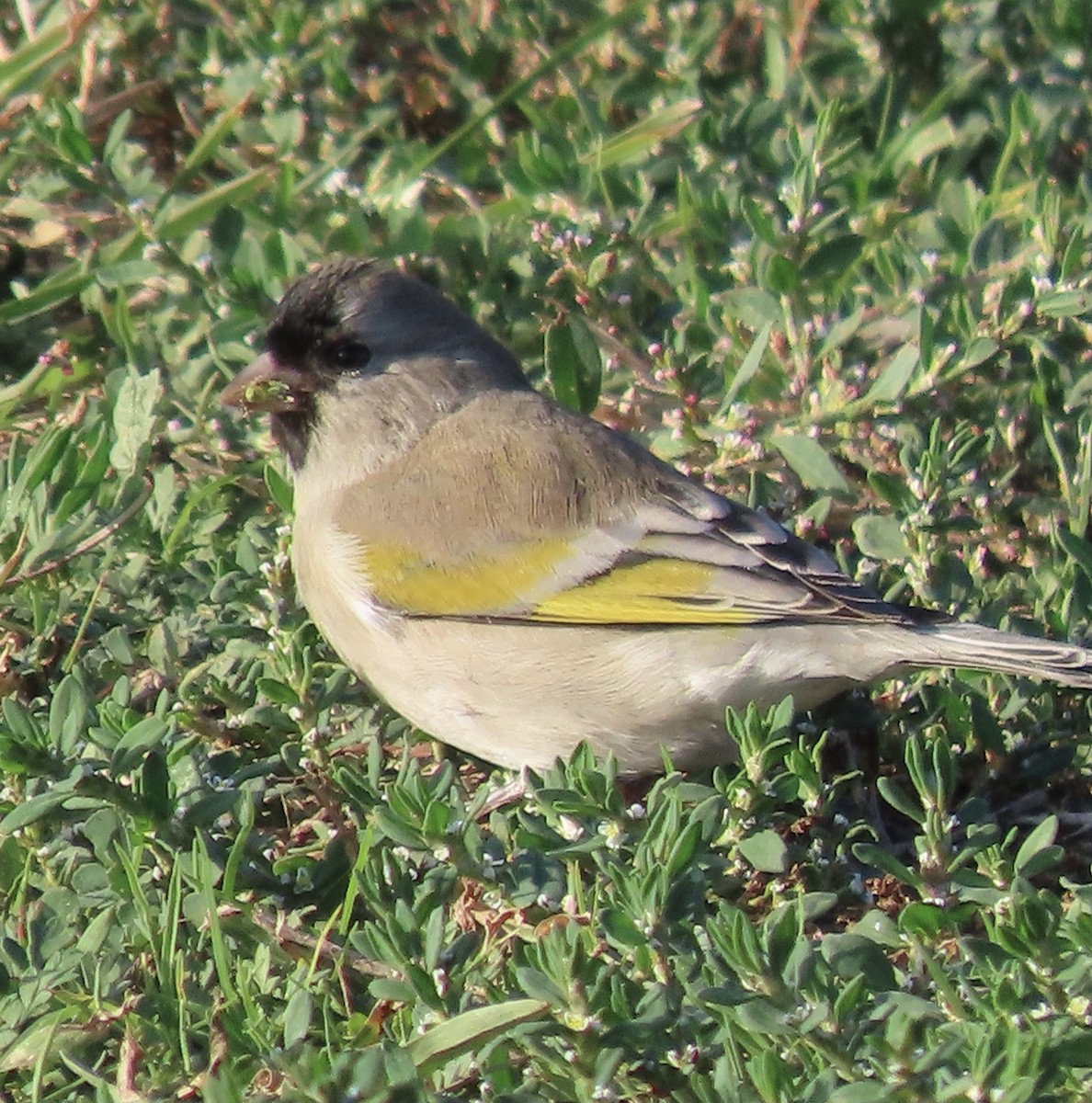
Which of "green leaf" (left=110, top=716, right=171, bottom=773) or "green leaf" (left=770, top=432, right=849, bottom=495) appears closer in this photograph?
"green leaf" (left=110, top=716, right=171, bottom=773)

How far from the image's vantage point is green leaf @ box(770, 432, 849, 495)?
423cm

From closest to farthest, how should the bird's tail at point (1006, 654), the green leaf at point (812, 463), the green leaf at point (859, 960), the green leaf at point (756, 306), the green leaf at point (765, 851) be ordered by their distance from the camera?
the green leaf at point (859, 960) → the green leaf at point (765, 851) → the bird's tail at point (1006, 654) → the green leaf at point (812, 463) → the green leaf at point (756, 306)

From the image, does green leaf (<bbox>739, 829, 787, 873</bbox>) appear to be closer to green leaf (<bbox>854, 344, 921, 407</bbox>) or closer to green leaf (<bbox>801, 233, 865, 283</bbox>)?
green leaf (<bbox>854, 344, 921, 407</bbox>)

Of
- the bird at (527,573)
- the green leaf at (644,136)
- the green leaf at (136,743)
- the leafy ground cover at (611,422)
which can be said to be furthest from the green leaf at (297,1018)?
the green leaf at (644,136)

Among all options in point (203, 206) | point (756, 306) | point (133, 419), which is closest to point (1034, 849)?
point (756, 306)

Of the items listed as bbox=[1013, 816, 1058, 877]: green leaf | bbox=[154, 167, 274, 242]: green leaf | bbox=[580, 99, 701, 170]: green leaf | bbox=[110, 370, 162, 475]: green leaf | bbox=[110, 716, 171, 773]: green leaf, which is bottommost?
bbox=[1013, 816, 1058, 877]: green leaf

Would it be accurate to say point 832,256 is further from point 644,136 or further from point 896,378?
point 644,136

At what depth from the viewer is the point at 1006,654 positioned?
3.47m

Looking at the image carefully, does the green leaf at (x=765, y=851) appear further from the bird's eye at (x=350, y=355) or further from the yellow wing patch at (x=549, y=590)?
the bird's eye at (x=350, y=355)

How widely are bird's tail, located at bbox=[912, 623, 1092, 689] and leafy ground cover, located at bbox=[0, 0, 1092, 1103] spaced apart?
0.88ft

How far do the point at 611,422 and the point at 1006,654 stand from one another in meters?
1.67

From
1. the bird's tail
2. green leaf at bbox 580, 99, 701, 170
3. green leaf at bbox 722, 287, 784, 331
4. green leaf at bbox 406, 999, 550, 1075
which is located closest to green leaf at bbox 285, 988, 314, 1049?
green leaf at bbox 406, 999, 550, 1075

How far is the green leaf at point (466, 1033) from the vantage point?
9.39 ft

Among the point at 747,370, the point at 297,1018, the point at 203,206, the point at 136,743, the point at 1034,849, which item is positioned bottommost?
the point at 1034,849
